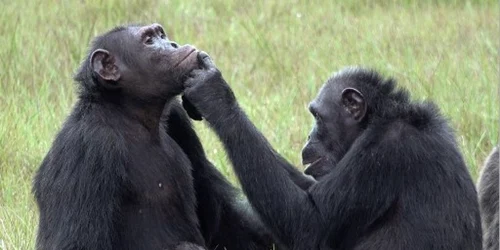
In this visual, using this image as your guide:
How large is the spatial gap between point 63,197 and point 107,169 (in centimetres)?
23

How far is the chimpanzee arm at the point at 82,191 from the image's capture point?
546cm

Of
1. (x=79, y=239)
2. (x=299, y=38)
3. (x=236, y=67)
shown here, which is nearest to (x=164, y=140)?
(x=79, y=239)

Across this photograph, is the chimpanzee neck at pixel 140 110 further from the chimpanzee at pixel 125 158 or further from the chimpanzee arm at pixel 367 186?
the chimpanzee arm at pixel 367 186

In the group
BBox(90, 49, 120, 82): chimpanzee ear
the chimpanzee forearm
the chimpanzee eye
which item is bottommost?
the chimpanzee forearm

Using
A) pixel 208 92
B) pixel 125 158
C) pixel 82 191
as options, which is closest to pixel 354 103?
pixel 208 92

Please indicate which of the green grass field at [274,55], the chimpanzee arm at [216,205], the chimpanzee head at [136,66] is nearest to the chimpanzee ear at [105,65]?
the chimpanzee head at [136,66]

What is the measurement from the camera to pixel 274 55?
33.0ft

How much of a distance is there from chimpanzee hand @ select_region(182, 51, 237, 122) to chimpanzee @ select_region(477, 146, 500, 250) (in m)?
1.74

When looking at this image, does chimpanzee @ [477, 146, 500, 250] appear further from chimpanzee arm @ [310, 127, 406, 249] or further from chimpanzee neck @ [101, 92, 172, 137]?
chimpanzee neck @ [101, 92, 172, 137]

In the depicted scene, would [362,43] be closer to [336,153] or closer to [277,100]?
[277,100]

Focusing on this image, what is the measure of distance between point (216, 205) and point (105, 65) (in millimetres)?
967

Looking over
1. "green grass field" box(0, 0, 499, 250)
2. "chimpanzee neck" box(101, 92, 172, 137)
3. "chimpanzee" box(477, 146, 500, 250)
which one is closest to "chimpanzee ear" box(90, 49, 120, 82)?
"chimpanzee neck" box(101, 92, 172, 137)

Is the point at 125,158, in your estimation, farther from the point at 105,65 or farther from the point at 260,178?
the point at 260,178

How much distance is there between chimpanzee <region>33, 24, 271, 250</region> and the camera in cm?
550
